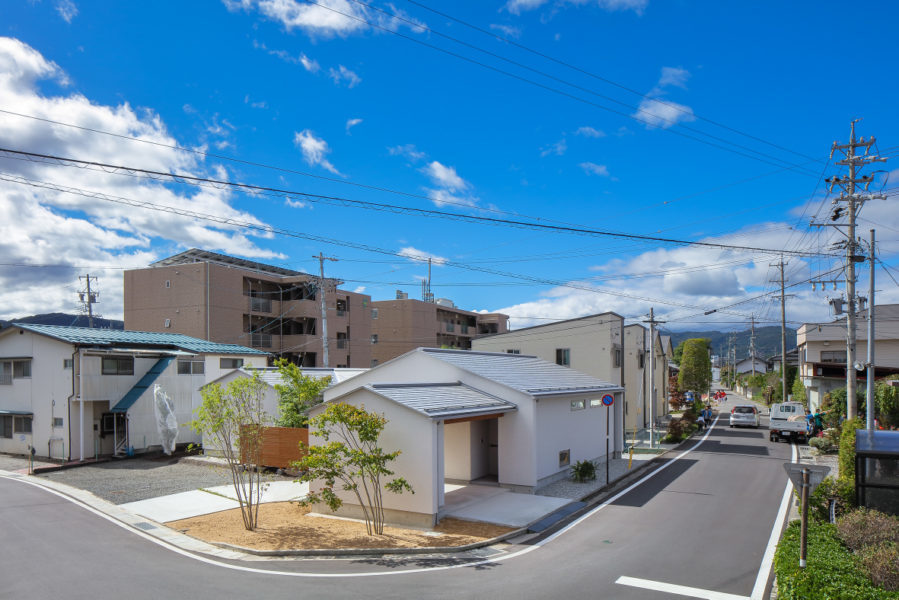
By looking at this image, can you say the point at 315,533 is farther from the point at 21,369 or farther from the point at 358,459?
the point at 21,369

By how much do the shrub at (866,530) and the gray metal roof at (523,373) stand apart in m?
8.62

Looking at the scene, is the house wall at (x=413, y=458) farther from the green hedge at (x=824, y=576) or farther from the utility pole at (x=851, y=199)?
the utility pole at (x=851, y=199)

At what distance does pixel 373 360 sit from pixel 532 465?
4152cm

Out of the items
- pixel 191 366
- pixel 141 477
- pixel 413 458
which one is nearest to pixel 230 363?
pixel 191 366

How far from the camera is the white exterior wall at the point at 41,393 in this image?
24.3 meters

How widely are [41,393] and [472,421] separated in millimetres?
→ 20851

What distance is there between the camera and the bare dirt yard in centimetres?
1184

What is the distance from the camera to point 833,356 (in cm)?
4150

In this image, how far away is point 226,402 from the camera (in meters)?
13.7

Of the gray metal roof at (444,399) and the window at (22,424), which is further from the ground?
the gray metal roof at (444,399)

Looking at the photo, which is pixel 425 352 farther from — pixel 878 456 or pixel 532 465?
pixel 878 456

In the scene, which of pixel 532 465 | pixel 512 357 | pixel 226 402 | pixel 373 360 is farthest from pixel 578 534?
pixel 373 360

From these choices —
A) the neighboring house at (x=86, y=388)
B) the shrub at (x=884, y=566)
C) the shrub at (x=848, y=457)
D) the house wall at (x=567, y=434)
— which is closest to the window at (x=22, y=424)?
the neighboring house at (x=86, y=388)

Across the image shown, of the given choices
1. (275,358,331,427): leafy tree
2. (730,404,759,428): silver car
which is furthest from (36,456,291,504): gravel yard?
(730,404,759,428): silver car
